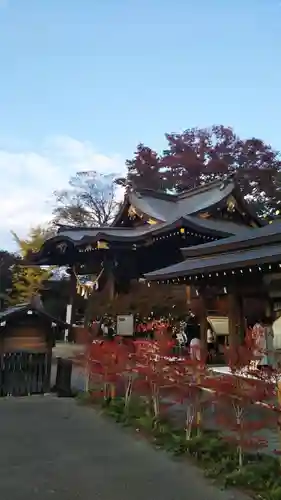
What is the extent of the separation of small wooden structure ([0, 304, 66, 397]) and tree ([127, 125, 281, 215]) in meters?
23.3

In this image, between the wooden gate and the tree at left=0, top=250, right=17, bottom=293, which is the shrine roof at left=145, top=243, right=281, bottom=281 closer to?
the wooden gate

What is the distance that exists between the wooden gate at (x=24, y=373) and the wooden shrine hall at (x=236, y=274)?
3095 mm

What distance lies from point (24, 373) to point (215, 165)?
87.1ft

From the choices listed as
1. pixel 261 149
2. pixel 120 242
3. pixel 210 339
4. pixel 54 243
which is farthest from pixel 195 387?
pixel 261 149

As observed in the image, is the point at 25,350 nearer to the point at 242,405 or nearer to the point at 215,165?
the point at 242,405

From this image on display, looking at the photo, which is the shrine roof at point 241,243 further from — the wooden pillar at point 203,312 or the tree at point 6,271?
the tree at point 6,271

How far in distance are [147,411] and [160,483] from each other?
2503 mm

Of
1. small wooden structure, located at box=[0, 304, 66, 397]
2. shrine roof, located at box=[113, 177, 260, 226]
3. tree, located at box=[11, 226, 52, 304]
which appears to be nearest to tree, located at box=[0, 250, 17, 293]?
tree, located at box=[11, 226, 52, 304]

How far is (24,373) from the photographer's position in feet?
31.0

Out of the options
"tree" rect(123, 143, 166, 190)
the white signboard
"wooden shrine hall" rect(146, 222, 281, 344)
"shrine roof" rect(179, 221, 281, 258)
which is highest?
"tree" rect(123, 143, 166, 190)

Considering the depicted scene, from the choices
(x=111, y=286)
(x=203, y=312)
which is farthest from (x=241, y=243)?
(x=111, y=286)

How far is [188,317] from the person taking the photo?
15.7 m

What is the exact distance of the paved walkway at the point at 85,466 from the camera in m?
4.04

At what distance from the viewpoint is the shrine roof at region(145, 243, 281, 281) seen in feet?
25.6
